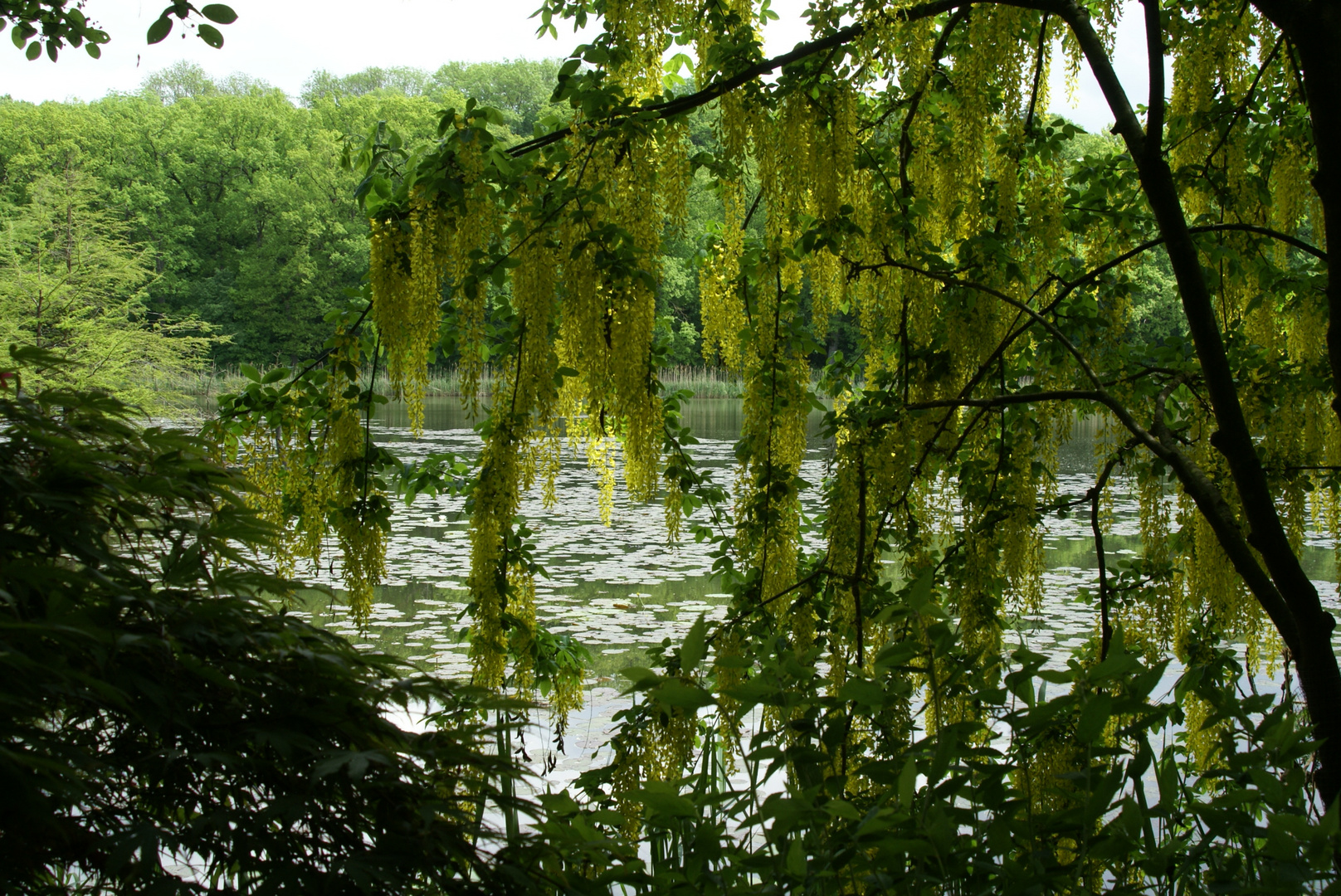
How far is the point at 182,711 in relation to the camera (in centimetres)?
100

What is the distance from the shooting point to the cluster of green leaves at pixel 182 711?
93 centimetres

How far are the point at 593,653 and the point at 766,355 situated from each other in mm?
4418

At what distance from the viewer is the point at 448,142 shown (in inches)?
100

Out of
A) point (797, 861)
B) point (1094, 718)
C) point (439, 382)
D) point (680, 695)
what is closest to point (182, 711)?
point (680, 695)

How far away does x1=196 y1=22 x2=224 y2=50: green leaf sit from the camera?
2.53m

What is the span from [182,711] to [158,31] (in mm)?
2086

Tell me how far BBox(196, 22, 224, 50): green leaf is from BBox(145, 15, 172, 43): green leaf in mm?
87

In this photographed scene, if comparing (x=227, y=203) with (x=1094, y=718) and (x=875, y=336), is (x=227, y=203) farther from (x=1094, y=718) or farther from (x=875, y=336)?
(x=1094, y=718)

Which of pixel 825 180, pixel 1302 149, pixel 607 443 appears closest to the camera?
pixel 825 180

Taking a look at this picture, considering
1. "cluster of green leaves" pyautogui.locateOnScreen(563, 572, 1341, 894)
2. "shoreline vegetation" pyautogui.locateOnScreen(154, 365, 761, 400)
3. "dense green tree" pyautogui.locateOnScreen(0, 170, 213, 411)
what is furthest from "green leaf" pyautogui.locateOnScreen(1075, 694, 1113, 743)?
"shoreline vegetation" pyautogui.locateOnScreen(154, 365, 761, 400)

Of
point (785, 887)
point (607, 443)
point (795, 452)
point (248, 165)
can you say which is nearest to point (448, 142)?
point (795, 452)

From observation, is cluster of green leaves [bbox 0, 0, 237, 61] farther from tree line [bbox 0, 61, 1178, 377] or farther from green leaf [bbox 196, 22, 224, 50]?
tree line [bbox 0, 61, 1178, 377]

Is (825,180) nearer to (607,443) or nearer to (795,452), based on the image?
(795,452)

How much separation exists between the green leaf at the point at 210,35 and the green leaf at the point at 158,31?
0.09 meters
